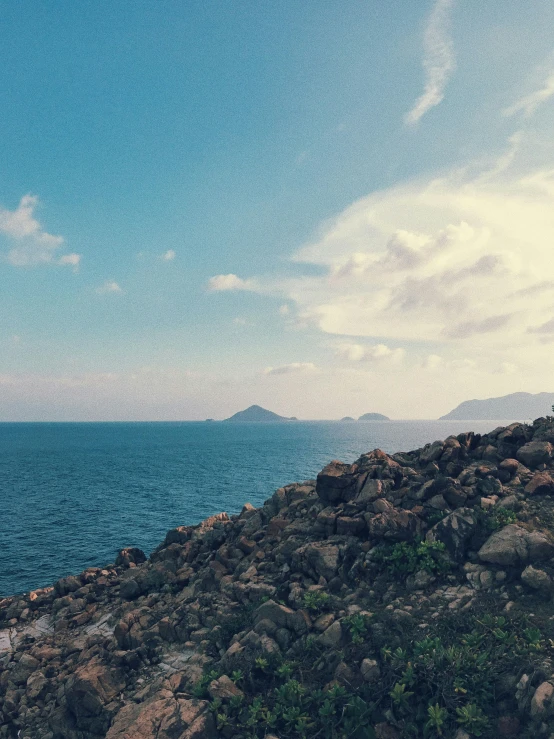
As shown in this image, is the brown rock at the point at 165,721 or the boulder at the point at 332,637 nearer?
the brown rock at the point at 165,721

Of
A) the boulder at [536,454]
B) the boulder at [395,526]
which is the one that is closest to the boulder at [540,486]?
the boulder at [536,454]

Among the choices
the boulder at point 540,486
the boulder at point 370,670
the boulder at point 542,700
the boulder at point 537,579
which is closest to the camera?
the boulder at point 542,700

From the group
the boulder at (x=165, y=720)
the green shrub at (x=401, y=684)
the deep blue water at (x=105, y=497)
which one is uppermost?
the green shrub at (x=401, y=684)

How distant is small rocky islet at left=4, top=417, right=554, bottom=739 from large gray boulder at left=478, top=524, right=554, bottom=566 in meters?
0.09

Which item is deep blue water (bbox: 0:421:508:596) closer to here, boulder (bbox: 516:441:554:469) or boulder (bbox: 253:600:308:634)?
boulder (bbox: 253:600:308:634)

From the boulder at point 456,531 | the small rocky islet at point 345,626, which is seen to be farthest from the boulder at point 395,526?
the boulder at point 456,531

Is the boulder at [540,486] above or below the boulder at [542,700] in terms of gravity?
above

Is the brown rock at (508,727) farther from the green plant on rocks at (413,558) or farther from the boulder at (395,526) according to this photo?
the boulder at (395,526)

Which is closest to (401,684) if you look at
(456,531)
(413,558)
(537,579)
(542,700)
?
(542,700)

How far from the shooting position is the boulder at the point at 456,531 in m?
20.8

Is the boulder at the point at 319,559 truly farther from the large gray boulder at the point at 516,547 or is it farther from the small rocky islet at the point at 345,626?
the large gray boulder at the point at 516,547

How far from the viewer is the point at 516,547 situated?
1955 cm

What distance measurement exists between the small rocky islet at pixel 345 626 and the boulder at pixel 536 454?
0.32 feet

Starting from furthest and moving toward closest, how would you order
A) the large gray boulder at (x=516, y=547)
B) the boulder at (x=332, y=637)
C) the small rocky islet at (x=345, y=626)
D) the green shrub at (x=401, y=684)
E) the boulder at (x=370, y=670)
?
the large gray boulder at (x=516, y=547) → the boulder at (x=332, y=637) → the boulder at (x=370, y=670) → the small rocky islet at (x=345, y=626) → the green shrub at (x=401, y=684)
